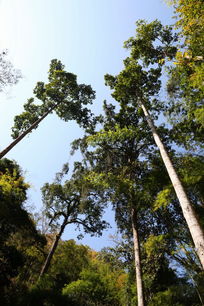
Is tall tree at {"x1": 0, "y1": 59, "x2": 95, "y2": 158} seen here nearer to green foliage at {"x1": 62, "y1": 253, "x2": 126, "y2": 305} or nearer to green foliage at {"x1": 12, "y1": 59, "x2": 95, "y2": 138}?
green foliage at {"x1": 12, "y1": 59, "x2": 95, "y2": 138}

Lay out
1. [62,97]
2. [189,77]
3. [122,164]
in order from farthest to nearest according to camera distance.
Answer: [62,97] < [122,164] < [189,77]

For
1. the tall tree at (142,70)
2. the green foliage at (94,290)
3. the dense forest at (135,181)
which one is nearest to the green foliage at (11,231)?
the dense forest at (135,181)

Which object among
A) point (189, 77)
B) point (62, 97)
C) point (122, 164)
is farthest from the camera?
point (62, 97)

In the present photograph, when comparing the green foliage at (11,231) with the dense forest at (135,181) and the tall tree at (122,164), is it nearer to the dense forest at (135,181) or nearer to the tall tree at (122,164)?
the dense forest at (135,181)

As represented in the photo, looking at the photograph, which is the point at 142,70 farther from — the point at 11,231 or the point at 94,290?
the point at 94,290

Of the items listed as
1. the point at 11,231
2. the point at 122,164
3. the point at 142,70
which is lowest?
the point at 11,231

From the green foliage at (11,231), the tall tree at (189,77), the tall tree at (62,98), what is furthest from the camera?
the tall tree at (62,98)

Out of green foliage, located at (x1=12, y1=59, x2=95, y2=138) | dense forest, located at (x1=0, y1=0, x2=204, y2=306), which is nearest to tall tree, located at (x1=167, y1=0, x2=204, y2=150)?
dense forest, located at (x1=0, y1=0, x2=204, y2=306)

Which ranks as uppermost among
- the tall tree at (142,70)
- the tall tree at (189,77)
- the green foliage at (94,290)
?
the tall tree at (142,70)

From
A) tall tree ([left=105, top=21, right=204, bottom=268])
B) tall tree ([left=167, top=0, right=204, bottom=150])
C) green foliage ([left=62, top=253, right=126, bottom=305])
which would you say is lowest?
green foliage ([left=62, top=253, right=126, bottom=305])

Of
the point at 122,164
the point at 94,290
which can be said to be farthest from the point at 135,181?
the point at 94,290

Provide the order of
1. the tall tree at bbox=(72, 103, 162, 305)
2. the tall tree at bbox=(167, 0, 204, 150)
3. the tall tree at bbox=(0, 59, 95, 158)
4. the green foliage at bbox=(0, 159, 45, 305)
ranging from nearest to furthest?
1. the tall tree at bbox=(167, 0, 204, 150)
2. the tall tree at bbox=(72, 103, 162, 305)
3. the green foliage at bbox=(0, 159, 45, 305)
4. the tall tree at bbox=(0, 59, 95, 158)

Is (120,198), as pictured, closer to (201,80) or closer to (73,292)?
(201,80)

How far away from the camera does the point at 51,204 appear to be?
61.0 feet
